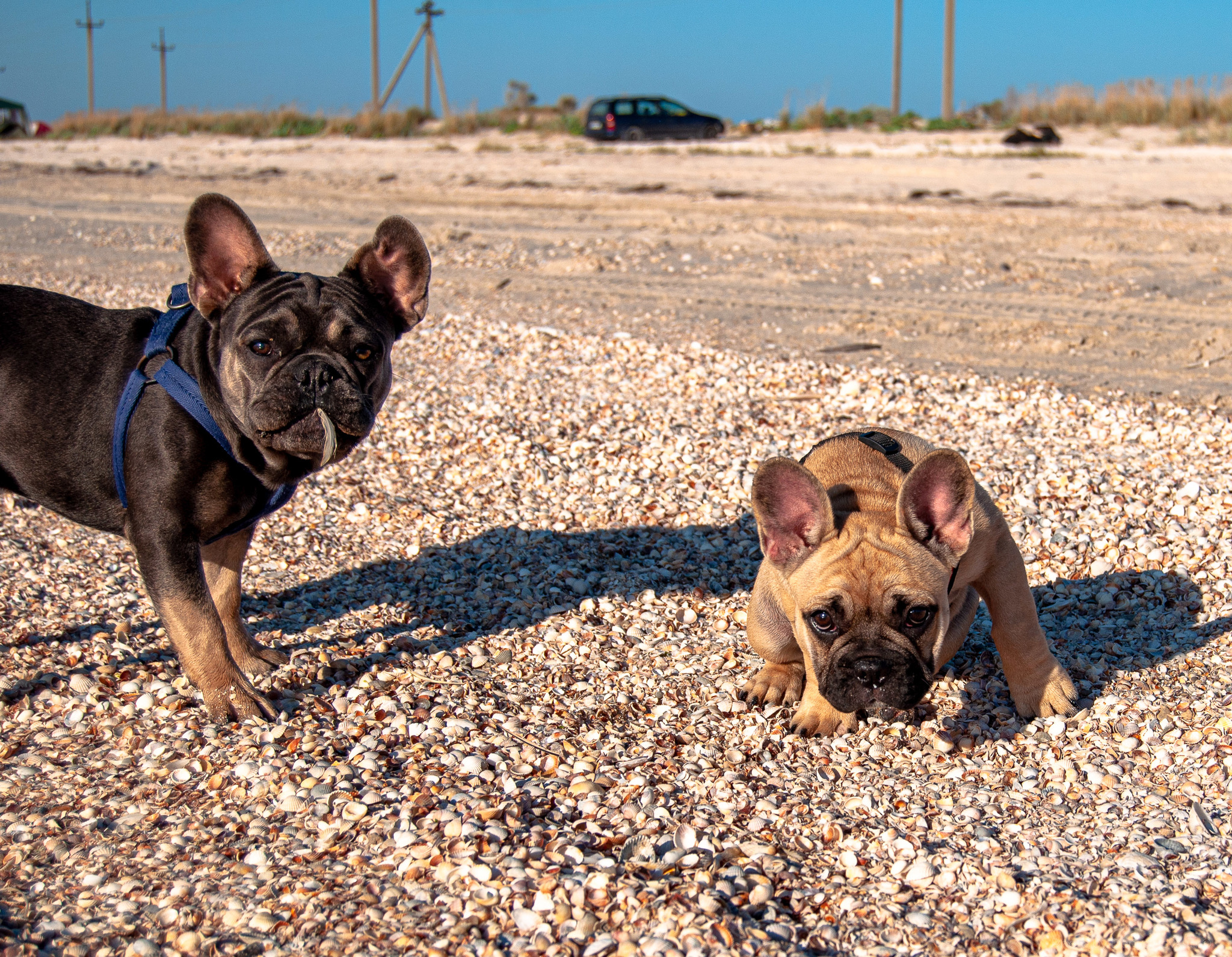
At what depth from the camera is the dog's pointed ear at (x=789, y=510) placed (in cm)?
363

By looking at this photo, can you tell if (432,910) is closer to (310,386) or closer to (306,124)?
(310,386)

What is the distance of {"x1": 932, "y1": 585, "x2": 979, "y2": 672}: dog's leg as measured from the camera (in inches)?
156

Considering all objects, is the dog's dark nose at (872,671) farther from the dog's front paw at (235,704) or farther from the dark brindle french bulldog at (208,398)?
the dog's front paw at (235,704)

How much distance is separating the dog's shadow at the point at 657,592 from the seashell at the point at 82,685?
820mm

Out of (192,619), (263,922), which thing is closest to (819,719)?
(263,922)

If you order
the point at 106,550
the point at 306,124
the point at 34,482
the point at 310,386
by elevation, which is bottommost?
the point at 106,550

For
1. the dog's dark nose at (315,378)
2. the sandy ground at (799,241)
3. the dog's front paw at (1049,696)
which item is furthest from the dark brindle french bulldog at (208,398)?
the sandy ground at (799,241)

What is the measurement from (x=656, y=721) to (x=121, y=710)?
2.05 meters

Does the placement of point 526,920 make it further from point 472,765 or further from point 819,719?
point 819,719

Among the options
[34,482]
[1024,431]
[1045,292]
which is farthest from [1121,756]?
[1045,292]

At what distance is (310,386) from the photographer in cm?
370

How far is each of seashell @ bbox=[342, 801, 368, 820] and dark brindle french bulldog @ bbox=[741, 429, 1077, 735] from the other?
5.03 feet

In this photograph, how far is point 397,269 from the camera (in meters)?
4.25

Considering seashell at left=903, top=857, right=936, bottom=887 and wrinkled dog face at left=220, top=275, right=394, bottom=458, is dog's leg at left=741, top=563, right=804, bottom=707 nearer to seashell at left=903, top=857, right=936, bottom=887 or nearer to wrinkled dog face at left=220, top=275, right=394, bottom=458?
seashell at left=903, top=857, right=936, bottom=887
